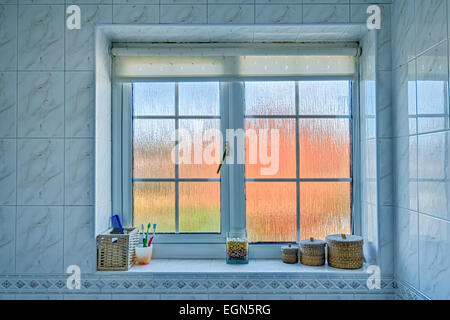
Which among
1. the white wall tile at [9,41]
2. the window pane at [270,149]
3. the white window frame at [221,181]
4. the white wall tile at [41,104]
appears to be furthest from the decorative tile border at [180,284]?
the white wall tile at [9,41]

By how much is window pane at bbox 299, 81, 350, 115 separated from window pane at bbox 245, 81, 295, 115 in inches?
2.4

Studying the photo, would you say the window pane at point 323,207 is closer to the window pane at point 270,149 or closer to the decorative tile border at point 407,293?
the window pane at point 270,149

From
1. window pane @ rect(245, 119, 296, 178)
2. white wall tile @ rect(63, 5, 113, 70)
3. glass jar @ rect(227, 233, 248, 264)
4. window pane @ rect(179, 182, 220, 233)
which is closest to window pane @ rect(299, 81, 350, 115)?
window pane @ rect(245, 119, 296, 178)

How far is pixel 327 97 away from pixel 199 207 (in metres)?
0.84

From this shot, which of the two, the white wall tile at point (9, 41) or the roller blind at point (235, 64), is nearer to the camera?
the white wall tile at point (9, 41)

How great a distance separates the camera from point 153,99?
186 centimetres

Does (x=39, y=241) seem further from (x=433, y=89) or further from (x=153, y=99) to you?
(x=433, y=89)

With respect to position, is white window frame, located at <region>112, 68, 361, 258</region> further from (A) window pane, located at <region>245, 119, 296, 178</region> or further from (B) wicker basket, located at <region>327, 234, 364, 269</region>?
(B) wicker basket, located at <region>327, 234, 364, 269</region>

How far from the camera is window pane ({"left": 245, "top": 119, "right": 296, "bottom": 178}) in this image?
1.83 m

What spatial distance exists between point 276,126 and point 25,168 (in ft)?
3.82

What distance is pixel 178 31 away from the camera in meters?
1.68

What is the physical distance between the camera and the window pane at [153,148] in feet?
6.08

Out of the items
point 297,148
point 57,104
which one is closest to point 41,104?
point 57,104

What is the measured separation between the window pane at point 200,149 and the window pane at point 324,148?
1.39ft
